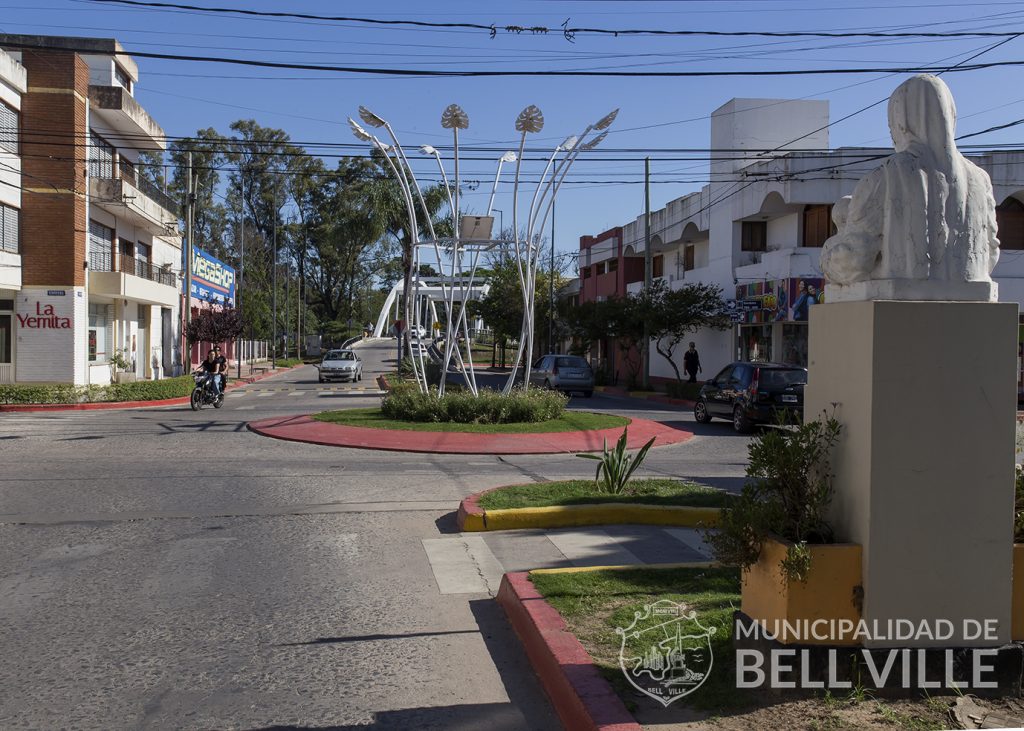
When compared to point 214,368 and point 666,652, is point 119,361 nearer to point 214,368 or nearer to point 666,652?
point 214,368

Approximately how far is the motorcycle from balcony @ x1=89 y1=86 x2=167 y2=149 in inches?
387

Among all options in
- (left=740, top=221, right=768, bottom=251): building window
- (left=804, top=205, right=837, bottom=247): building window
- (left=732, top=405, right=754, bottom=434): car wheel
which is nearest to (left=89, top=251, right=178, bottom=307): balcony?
(left=732, top=405, right=754, bottom=434): car wheel

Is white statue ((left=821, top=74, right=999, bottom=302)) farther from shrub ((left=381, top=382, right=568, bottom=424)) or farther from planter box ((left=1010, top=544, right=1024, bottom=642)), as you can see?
shrub ((left=381, top=382, right=568, bottom=424))

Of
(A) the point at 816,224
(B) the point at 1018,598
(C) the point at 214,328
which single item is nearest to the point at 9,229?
(C) the point at 214,328

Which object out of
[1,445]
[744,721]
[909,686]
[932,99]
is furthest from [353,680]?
[1,445]

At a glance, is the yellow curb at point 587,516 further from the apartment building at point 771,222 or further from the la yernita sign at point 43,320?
the la yernita sign at point 43,320

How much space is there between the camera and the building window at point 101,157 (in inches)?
1275

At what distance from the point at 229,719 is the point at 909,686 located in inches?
131

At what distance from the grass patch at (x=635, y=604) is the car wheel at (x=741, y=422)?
13.7 meters

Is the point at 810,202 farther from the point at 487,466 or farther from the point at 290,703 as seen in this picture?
the point at 290,703

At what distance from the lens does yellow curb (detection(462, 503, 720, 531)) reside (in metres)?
8.98

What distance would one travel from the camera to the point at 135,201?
34344mm

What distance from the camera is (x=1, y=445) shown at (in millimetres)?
15922

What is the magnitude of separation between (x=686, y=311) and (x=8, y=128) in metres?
23.8
